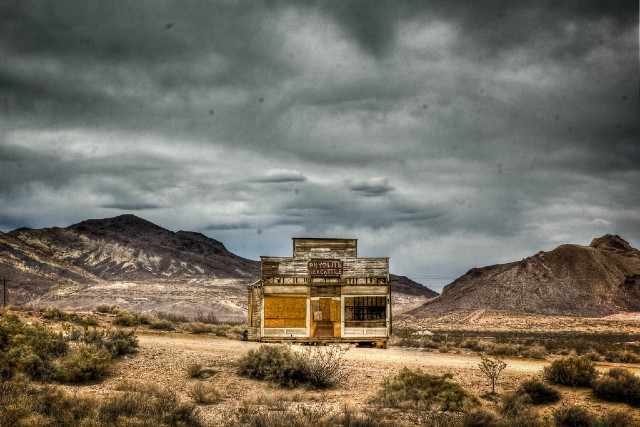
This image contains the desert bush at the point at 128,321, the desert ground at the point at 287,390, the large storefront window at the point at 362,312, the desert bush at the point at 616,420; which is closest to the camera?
the desert bush at the point at 616,420

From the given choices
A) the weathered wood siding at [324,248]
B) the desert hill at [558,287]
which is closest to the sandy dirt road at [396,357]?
the weathered wood siding at [324,248]

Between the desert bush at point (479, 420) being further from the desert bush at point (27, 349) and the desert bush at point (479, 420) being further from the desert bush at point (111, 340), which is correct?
the desert bush at point (111, 340)

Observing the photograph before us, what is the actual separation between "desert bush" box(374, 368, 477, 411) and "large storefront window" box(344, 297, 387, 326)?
39.9 feet

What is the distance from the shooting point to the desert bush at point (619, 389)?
15.3 metres

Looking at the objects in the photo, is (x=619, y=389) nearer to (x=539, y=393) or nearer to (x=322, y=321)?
(x=539, y=393)

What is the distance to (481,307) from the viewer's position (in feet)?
235

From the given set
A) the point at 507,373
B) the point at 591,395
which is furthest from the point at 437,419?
the point at 507,373

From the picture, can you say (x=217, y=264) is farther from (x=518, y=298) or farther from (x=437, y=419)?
(x=437, y=419)

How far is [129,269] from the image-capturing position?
112 m

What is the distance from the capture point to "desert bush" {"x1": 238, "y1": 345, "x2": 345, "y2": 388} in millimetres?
17031

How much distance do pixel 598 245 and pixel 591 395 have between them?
80.2 m

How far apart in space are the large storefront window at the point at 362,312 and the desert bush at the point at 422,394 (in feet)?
39.9

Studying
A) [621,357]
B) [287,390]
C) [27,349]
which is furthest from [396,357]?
[27,349]

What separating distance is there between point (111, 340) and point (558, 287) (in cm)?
6501
